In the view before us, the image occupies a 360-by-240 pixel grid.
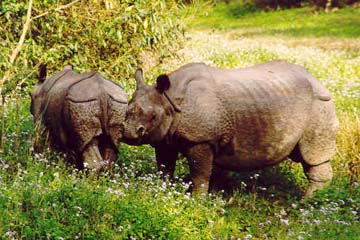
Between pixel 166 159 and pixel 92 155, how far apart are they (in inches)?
27.8

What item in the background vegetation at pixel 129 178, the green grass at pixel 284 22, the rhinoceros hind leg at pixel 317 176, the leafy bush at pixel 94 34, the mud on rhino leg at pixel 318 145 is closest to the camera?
the background vegetation at pixel 129 178

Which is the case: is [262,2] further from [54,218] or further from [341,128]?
[54,218]

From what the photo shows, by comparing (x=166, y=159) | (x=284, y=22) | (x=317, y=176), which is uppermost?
(x=166, y=159)

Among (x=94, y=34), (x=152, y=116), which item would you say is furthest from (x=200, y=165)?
(x=94, y=34)

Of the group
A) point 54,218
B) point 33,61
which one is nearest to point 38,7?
point 33,61

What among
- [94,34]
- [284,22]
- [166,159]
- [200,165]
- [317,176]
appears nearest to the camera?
[200,165]

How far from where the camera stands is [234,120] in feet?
24.2

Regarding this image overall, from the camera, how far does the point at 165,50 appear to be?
11.8 meters

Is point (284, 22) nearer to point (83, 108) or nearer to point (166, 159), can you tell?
point (166, 159)

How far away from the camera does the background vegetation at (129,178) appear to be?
6.18 meters

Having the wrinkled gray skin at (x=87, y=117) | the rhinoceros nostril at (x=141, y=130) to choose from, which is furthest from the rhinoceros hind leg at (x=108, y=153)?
the rhinoceros nostril at (x=141, y=130)

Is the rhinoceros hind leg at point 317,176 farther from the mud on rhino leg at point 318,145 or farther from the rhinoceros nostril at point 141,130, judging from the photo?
the rhinoceros nostril at point 141,130

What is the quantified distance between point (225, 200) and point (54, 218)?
1.97m

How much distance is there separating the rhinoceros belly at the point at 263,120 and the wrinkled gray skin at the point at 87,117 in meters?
0.98
